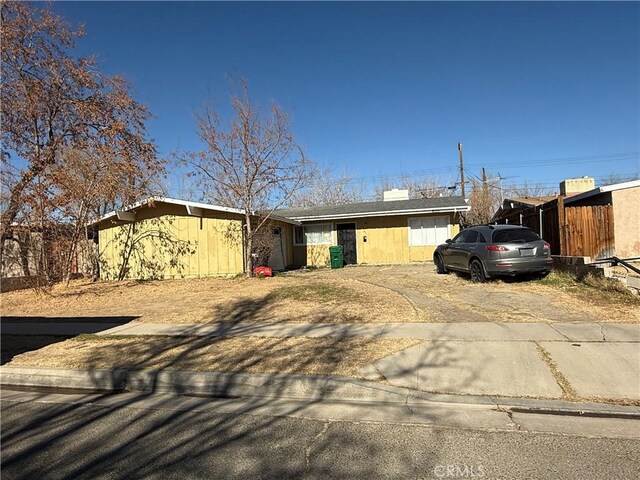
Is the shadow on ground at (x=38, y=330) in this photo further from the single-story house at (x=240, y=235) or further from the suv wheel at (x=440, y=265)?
the suv wheel at (x=440, y=265)

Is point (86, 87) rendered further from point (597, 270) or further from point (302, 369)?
point (597, 270)

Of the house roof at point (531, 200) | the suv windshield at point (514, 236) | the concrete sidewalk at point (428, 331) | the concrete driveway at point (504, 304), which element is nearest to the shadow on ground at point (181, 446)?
the concrete sidewalk at point (428, 331)

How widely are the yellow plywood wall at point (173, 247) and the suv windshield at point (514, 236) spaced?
973 cm

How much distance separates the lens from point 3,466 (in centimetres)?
368

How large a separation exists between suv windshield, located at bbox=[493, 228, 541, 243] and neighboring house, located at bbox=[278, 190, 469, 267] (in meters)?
8.61

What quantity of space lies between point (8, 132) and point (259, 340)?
15183mm

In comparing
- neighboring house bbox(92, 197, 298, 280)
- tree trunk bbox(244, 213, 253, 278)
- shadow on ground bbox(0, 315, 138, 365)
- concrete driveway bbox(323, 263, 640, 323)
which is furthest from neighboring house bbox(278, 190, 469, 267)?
shadow on ground bbox(0, 315, 138, 365)

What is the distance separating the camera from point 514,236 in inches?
453

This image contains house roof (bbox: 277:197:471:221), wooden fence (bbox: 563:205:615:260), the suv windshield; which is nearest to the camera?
the suv windshield

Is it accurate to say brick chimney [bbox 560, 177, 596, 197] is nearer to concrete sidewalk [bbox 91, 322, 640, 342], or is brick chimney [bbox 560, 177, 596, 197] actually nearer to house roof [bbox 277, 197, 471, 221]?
house roof [bbox 277, 197, 471, 221]

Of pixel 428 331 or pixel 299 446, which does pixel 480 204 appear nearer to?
pixel 428 331

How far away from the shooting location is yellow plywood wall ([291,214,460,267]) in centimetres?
2127

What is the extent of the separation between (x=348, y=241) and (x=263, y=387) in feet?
55.9

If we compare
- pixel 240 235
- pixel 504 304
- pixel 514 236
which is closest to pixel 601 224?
pixel 514 236
